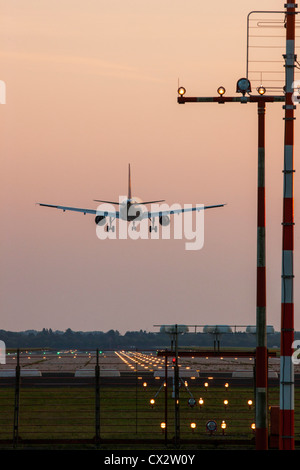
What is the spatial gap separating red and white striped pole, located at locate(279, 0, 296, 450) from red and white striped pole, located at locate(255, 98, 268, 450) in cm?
228

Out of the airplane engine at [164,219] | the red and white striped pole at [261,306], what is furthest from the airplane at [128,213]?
the red and white striped pole at [261,306]

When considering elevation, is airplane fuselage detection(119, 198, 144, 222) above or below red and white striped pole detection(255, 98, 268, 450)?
above

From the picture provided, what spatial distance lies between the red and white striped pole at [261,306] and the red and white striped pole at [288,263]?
2.28m

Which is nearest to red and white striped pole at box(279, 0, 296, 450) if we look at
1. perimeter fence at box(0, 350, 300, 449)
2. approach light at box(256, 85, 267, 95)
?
approach light at box(256, 85, 267, 95)

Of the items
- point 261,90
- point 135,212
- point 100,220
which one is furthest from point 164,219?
point 261,90

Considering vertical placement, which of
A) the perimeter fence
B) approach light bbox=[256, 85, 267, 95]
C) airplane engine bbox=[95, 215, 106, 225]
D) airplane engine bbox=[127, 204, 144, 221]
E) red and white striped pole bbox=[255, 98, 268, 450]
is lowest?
the perimeter fence

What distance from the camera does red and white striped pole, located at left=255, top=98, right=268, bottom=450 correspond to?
29797mm

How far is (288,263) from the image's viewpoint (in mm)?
28000

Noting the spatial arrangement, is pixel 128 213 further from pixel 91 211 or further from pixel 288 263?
pixel 288 263

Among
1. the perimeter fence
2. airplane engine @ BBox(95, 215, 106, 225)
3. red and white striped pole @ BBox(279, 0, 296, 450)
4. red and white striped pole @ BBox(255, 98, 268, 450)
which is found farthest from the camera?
airplane engine @ BBox(95, 215, 106, 225)

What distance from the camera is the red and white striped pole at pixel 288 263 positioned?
27.3 m

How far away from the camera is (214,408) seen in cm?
6519

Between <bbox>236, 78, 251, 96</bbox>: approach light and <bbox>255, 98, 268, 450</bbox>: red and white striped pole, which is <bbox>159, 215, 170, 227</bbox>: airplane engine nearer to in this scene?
<bbox>255, 98, 268, 450</bbox>: red and white striped pole

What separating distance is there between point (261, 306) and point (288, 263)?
9.77 ft
